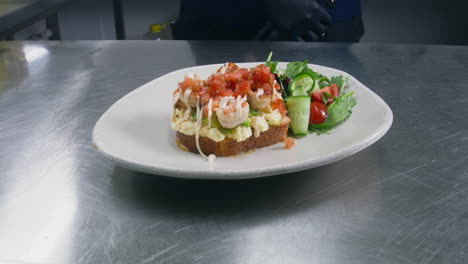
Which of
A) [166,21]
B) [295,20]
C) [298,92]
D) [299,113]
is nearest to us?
[299,113]

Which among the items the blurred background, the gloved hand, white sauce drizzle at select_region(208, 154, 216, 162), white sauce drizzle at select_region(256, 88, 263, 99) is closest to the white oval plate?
white sauce drizzle at select_region(208, 154, 216, 162)

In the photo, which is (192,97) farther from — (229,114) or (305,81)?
(305,81)

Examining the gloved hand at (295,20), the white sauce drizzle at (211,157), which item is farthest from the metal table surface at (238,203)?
the gloved hand at (295,20)

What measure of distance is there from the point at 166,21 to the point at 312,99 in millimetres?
2612

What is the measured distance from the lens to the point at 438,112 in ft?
4.21

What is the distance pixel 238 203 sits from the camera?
87 cm

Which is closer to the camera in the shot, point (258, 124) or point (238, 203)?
point (238, 203)

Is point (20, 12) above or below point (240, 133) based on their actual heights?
below

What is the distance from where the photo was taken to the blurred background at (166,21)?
317 cm

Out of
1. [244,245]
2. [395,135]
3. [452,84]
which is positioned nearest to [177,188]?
[244,245]

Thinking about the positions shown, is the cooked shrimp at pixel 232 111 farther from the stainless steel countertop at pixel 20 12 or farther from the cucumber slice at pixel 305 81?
the stainless steel countertop at pixel 20 12

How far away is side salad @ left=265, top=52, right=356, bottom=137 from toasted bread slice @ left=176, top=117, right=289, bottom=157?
0.06 meters

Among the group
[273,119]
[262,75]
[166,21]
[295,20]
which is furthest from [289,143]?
[166,21]

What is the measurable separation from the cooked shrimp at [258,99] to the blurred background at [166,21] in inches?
69.5
